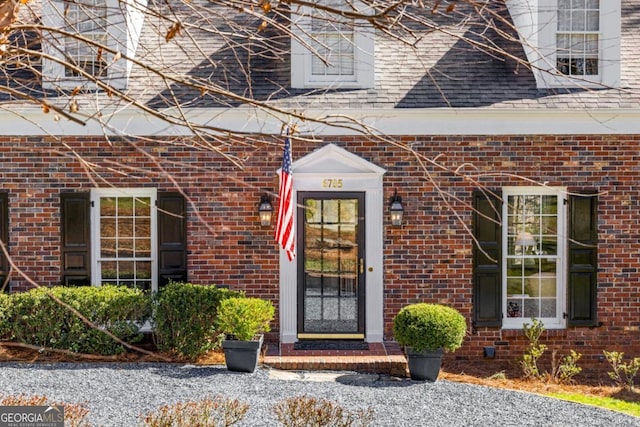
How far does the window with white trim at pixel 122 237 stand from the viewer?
10.8m

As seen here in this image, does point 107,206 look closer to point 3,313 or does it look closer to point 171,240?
point 171,240

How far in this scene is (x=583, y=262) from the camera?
10781mm

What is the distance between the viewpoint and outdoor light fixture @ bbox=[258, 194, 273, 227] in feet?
34.5

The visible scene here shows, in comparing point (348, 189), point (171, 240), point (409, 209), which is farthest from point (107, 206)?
point (409, 209)

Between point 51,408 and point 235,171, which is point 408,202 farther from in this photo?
point 51,408

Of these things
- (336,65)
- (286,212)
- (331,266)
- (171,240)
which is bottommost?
(331,266)

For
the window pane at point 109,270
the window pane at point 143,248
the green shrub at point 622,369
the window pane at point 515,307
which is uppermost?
the window pane at point 143,248

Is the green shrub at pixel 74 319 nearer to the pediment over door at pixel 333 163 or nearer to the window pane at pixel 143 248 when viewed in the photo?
the window pane at pixel 143 248

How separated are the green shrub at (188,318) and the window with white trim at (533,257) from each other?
13.2 ft

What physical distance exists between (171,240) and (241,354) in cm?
223

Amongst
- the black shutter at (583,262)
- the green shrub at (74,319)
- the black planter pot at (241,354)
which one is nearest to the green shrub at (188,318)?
the green shrub at (74,319)

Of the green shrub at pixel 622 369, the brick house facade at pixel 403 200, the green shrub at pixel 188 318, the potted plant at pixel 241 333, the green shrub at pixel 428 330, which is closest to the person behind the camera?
the green shrub at pixel 428 330

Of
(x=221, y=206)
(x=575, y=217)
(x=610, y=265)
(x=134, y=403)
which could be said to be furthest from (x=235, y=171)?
(x=610, y=265)

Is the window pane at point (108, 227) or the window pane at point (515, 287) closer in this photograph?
the window pane at point (108, 227)
